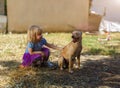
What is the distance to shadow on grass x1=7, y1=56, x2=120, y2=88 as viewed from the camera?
629 cm

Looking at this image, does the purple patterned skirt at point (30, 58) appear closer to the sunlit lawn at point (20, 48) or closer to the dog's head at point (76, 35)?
the sunlit lawn at point (20, 48)

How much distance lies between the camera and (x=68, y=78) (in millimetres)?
6621

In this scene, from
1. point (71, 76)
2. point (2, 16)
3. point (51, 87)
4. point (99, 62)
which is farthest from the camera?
point (2, 16)

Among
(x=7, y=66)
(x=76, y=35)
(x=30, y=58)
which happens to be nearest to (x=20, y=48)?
(x=7, y=66)

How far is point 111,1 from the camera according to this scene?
1422 cm

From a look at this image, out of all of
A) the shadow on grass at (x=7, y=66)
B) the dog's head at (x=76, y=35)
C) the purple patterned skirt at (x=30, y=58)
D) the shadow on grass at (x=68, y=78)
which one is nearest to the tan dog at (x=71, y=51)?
the dog's head at (x=76, y=35)

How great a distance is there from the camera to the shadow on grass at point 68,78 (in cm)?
629

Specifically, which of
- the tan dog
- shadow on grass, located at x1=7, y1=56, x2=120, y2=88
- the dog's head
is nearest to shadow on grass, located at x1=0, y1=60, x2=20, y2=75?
shadow on grass, located at x1=7, y1=56, x2=120, y2=88

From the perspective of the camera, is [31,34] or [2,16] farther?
[2,16]

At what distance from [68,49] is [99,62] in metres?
1.40

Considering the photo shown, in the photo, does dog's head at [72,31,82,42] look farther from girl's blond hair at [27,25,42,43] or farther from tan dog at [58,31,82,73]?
girl's blond hair at [27,25,42,43]

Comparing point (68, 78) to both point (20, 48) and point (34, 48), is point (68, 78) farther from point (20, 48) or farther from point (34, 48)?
point (20, 48)

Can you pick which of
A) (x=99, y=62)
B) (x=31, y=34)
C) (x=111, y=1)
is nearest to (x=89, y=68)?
(x=99, y=62)

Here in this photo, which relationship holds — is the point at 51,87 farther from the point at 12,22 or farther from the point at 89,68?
the point at 12,22
